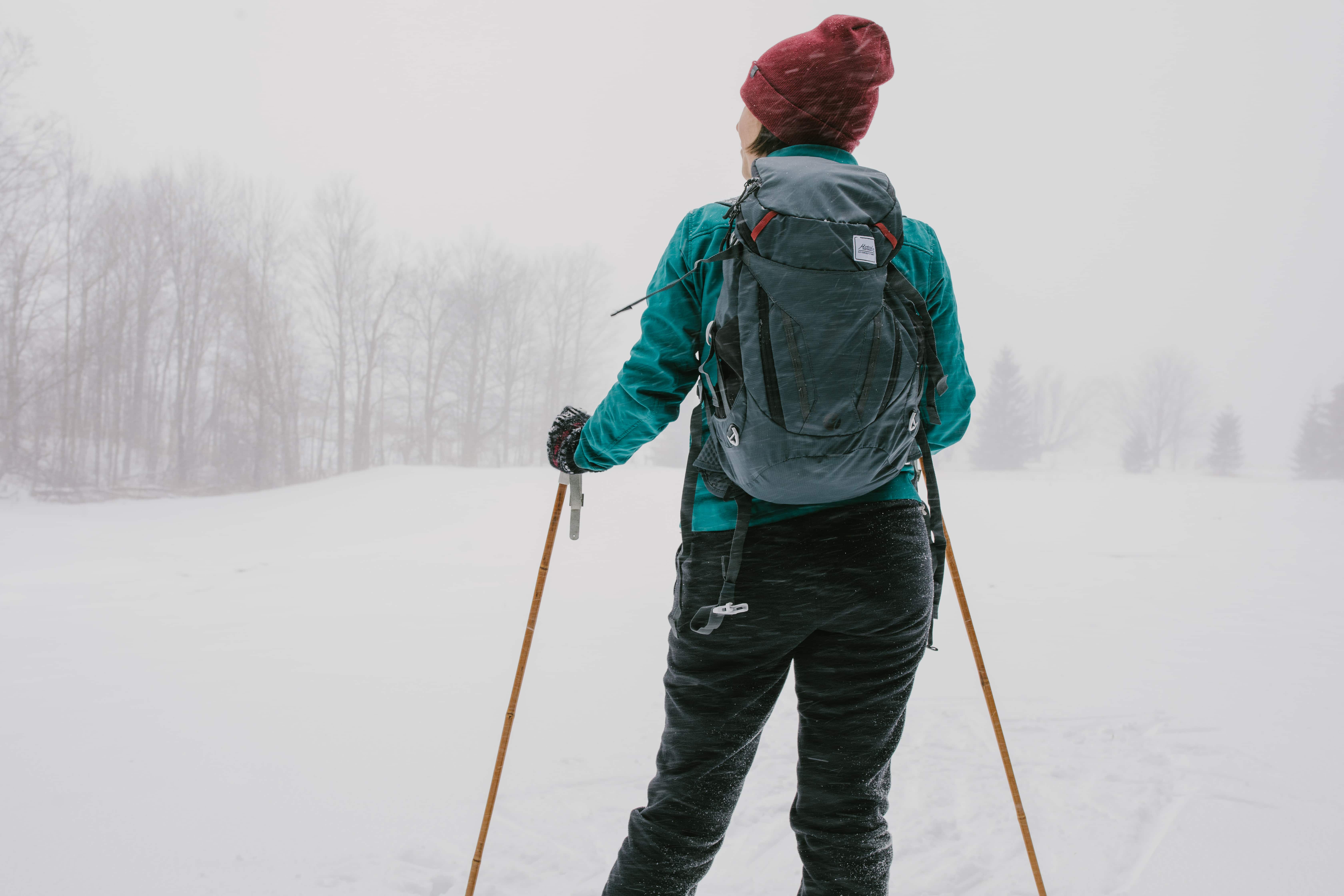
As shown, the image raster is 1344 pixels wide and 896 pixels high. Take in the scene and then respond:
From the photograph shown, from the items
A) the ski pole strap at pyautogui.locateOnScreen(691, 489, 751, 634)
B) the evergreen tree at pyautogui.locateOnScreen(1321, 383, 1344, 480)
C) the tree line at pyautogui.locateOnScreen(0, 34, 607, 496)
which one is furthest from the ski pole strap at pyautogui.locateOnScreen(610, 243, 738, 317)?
the evergreen tree at pyautogui.locateOnScreen(1321, 383, 1344, 480)

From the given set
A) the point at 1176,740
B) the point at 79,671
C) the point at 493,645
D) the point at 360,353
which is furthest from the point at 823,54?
the point at 360,353

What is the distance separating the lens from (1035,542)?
9.95 m

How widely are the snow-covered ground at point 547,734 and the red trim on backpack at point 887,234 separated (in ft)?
6.21

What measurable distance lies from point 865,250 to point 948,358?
363mm

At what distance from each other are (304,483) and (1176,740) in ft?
59.1

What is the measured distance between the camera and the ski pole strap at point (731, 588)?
3.73ft

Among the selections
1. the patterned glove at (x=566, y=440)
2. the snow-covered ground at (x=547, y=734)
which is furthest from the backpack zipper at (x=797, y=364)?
the snow-covered ground at (x=547, y=734)

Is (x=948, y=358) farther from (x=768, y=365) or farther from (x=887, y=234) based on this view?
(x=768, y=365)

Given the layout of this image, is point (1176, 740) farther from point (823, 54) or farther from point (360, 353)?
point (360, 353)

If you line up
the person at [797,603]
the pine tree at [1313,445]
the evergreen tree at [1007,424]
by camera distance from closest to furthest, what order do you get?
1. the person at [797,603]
2. the pine tree at [1313,445]
3. the evergreen tree at [1007,424]

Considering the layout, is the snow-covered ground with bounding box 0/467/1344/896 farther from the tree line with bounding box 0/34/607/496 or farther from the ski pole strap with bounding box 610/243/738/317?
the tree line with bounding box 0/34/607/496

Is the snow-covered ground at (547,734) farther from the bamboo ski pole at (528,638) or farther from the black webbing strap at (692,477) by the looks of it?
the black webbing strap at (692,477)

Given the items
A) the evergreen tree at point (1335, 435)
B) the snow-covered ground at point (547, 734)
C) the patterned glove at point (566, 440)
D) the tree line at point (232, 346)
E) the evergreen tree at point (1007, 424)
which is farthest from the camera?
the evergreen tree at point (1007, 424)

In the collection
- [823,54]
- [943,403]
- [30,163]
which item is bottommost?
[943,403]
